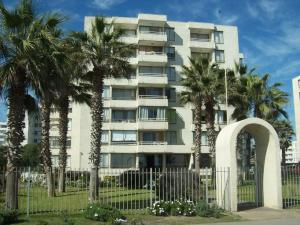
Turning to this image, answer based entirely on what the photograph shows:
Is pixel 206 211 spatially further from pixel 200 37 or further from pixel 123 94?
pixel 200 37

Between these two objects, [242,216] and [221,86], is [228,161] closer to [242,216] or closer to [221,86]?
[242,216]

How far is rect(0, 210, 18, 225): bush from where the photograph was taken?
15.6 meters

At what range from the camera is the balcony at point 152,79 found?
5731 centimetres

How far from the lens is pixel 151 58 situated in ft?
190

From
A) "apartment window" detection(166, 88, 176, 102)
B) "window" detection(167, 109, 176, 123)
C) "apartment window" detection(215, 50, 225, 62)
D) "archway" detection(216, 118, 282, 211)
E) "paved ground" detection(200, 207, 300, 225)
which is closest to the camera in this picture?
"paved ground" detection(200, 207, 300, 225)

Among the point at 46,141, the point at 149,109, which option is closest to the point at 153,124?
the point at 149,109

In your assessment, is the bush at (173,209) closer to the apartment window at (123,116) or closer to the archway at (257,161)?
the archway at (257,161)

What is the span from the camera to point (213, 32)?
2511 inches

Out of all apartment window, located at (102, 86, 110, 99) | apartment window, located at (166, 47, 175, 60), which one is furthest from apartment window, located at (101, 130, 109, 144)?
apartment window, located at (166, 47, 175, 60)

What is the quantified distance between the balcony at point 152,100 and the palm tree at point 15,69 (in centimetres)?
3784

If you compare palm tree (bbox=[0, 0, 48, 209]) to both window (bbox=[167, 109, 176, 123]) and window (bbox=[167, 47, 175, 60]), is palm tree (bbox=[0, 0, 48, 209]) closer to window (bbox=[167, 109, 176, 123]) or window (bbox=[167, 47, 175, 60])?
window (bbox=[167, 109, 176, 123])

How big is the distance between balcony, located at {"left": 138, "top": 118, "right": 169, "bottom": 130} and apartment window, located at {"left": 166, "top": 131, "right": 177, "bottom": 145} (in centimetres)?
216

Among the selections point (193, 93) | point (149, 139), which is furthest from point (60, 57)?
point (149, 139)

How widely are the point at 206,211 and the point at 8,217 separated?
7.66 metres
